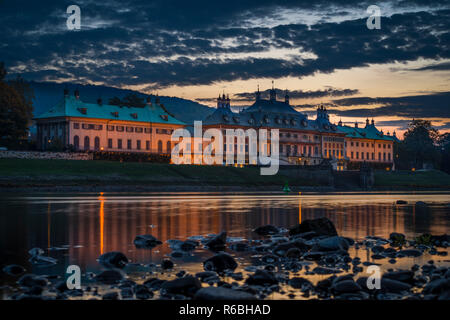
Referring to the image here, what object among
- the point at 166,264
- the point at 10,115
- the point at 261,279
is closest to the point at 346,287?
the point at 261,279

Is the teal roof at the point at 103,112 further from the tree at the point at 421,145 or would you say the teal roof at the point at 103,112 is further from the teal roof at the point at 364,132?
the tree at the point at 421,145

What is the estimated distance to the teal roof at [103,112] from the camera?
10881cm

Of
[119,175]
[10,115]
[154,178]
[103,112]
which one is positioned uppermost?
[103,112]

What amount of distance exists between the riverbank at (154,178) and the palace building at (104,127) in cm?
2895

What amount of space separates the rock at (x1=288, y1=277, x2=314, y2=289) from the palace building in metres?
94.7

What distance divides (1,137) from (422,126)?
11440cm

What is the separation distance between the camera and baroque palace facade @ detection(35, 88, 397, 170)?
108812 mm

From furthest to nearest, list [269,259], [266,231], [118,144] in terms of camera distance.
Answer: [118,144] → [266,231] → [269,259]

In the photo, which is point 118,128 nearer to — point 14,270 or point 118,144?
point 118,144

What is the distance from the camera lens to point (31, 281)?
11102mm

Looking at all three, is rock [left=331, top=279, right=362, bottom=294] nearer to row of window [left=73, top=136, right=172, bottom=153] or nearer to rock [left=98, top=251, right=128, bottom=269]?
rock [left=98, top=251, right=128, bottom=269]

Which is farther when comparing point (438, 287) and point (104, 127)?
point (104, 127)

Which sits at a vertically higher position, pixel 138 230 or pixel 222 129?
pixel 222 129

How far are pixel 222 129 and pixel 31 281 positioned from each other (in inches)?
4501
